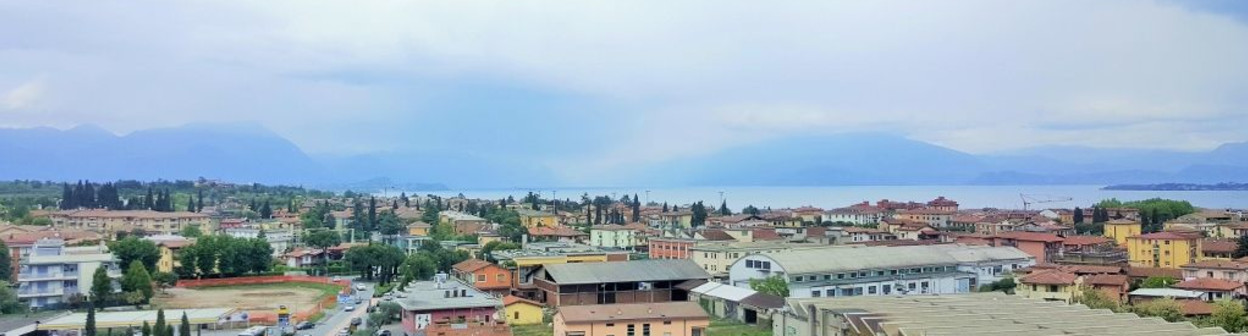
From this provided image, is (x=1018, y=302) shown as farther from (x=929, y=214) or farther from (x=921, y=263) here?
(x=929, y=214)

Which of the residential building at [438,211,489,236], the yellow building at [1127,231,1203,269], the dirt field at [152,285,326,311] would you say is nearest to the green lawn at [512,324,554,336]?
the dirt field at [152,285,326,311]

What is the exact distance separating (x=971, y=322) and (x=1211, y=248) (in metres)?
23.6

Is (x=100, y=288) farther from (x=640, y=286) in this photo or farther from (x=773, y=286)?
(x=773, y=286)

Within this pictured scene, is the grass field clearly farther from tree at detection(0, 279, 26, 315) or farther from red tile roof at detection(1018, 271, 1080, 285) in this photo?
red tile roof at detection(1018, 271, 1080, 285)

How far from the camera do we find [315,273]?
37.2 meters

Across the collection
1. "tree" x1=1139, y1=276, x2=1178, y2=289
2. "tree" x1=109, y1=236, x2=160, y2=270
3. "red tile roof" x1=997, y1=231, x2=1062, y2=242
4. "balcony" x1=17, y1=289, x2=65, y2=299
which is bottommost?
"balcony" x1=17, y1=289, x2=65, y2=299

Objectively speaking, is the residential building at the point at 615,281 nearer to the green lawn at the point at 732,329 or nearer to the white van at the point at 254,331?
the green lawn at the point at 732,329

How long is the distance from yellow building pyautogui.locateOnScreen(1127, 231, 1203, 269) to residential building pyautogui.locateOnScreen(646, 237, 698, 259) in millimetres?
14811

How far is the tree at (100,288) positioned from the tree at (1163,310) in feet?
79.7

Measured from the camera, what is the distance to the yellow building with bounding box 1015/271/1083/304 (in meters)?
25.3

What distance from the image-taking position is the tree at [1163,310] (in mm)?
20203

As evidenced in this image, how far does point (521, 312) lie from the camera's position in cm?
2405

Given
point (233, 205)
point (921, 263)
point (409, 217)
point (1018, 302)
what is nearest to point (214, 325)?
point (1018, 302)

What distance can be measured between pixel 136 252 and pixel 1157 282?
2900 centimetres
